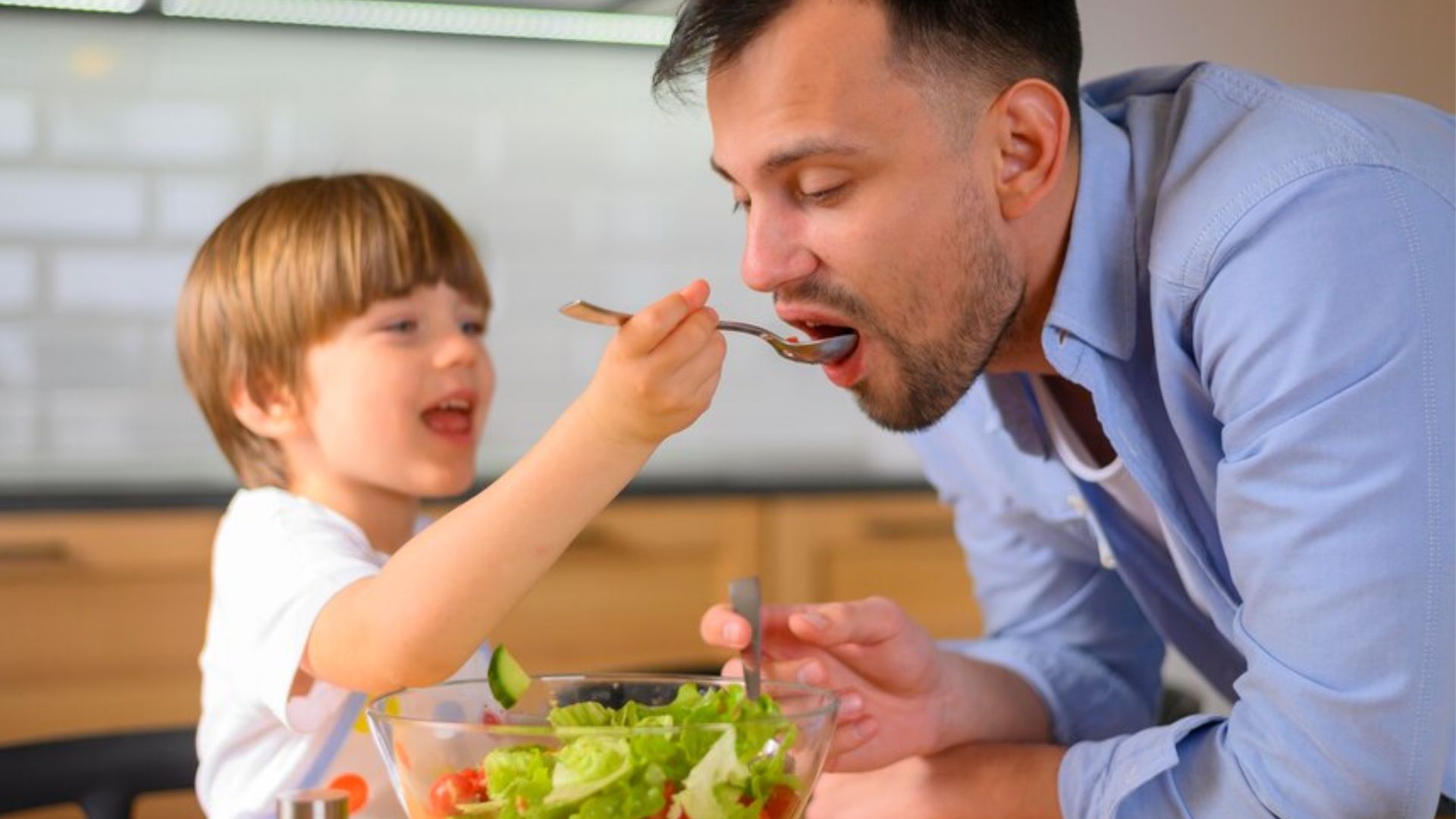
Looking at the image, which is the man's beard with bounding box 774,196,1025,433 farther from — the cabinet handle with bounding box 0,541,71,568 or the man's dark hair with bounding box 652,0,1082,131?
the cabinet handle with bounding box 0,541,71,568

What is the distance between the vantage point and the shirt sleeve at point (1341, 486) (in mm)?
1137

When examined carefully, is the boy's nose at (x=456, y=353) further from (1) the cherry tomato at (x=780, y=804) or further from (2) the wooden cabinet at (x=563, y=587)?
(2) the wooden cabinet at (x=563, y=587)

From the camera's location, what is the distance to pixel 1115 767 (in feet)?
4.13

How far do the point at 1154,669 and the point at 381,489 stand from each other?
2.65 feet

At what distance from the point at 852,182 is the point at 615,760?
23.3 inches

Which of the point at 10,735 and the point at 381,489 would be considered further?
the point at 10,735

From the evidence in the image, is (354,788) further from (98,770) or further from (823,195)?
(823,195)

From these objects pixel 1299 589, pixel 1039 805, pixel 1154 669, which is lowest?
pixel 1154 669

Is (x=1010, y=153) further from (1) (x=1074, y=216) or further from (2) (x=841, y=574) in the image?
(2) (x=841, y=574)

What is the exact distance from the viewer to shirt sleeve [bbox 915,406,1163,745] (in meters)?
1.67

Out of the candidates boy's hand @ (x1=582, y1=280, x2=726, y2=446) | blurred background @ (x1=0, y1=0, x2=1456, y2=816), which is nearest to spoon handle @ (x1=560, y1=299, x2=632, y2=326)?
boy's hand @ (x1=582, y1=280, x2=726, y2=446)

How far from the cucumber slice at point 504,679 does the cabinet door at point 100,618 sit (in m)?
2.11

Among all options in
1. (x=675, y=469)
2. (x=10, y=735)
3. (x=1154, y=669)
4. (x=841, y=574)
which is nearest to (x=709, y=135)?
(x=675, y=469)

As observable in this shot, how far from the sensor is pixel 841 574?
3506mm
